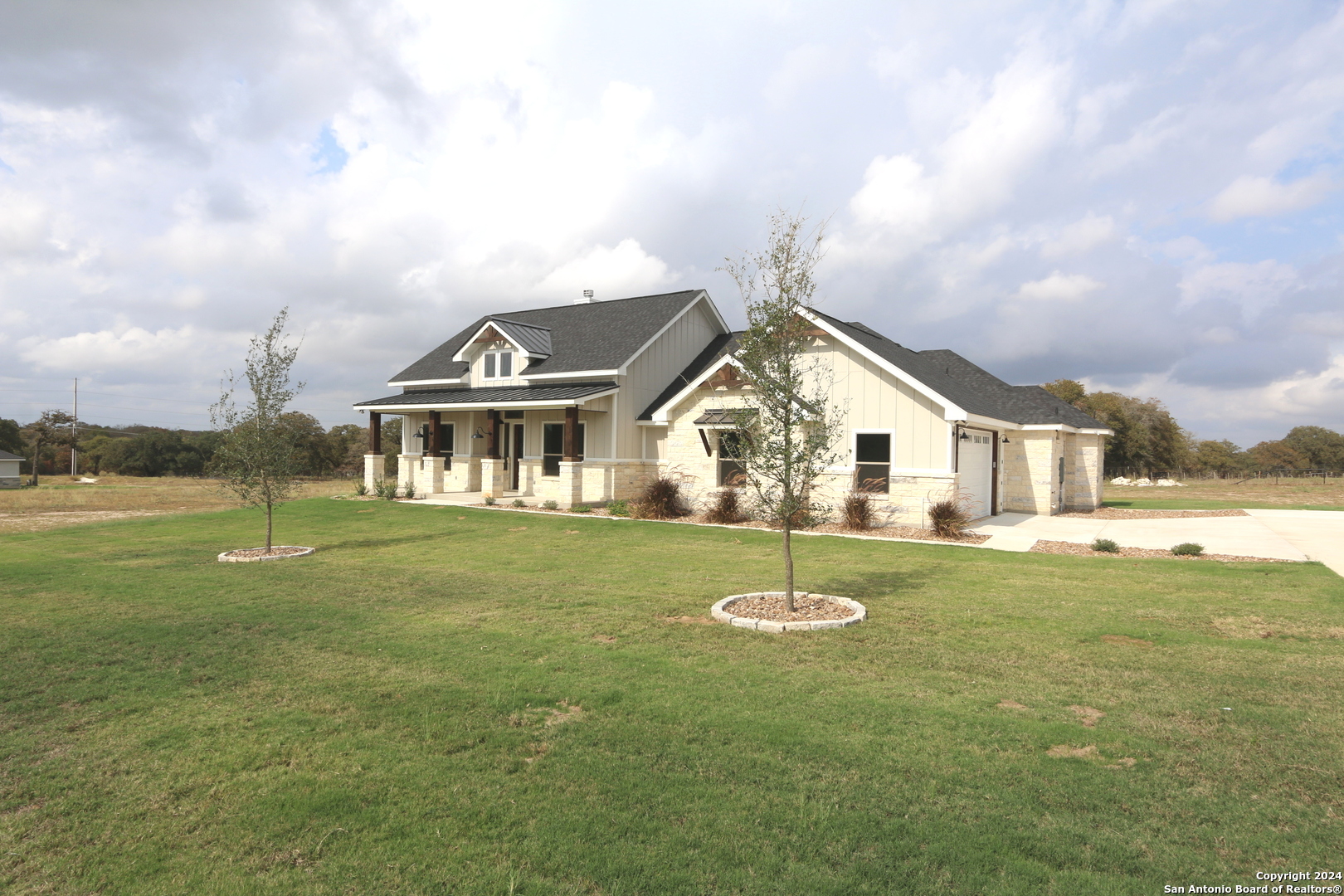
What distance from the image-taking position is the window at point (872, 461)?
18.0 metres

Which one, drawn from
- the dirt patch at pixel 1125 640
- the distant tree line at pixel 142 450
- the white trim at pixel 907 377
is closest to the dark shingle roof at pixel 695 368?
the white trim at pixel 907 377

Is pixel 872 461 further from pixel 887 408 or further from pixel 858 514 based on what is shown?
pixel 858 514

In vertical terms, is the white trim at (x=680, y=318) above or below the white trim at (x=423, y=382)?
above

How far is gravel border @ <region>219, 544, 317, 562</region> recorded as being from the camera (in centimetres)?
1295

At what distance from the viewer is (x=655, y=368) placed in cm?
2472

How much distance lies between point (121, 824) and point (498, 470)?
20607 millimetres

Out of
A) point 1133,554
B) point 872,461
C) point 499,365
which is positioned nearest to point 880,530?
point 872,461

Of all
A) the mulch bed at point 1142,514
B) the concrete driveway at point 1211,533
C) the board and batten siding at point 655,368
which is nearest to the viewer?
the concrete driveway at point 1211,533

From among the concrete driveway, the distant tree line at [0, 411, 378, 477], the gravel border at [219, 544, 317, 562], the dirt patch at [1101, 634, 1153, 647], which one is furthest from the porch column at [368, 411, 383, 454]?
the distant tree line at [0, 411, 378, 477]

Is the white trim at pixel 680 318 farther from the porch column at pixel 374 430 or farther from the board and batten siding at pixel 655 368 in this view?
the porch column at pixel 374 430

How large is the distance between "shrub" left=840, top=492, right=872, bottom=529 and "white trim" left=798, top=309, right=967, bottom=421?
112 inches

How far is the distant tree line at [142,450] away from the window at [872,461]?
47150mm

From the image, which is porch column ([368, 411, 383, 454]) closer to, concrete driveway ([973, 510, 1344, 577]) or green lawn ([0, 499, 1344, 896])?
green lawn ([0, 499, 1344, 896])

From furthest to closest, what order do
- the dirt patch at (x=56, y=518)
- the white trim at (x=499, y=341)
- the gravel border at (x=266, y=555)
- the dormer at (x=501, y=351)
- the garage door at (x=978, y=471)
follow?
the dormer at (x=501, y=351), the white trim at (x=499, y=341), the dirt patch at (x=56, y=518), the garage door at (x=978, y=471), the gravel border at (x=266, y=555)
